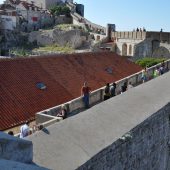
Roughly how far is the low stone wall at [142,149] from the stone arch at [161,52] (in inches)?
1406

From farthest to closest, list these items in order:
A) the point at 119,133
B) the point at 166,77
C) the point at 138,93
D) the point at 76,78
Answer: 1. the point at 76,78
2. the point at 166,77
3. the point at 138,93
4. the point at 119,133

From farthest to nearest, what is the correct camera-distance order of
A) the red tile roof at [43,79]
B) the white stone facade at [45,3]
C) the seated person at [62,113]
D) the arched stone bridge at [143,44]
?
the white stone facade at [45,3], the arched stone bridge at [143,44], the red tile roof at [43,79], the seated person at [62,113]

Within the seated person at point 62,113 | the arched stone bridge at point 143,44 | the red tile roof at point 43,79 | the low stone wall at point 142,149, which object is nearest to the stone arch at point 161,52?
the arched stone bridge at point 143,44

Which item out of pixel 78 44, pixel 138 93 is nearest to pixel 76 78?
pixel 138 93

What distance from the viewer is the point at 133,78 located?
52.9ft

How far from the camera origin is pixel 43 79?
1581 centimetres

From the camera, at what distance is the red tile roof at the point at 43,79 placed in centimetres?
1297

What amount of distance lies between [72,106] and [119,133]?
3.30 meters

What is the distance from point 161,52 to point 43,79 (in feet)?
104

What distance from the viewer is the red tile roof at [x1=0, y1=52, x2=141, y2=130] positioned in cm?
1297

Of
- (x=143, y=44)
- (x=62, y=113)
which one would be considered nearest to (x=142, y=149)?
(x=62, y=113)

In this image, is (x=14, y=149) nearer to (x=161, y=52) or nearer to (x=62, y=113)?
(x=62, y=113)

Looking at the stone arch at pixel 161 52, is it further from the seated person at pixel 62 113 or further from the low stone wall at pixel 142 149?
the seated person at pixel 62 113

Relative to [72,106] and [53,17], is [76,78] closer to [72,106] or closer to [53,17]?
[72,106]
